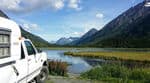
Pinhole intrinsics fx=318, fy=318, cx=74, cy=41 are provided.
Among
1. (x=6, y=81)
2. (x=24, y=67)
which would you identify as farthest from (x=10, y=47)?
(x=24, y=67)

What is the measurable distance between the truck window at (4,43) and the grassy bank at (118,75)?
12.4 m

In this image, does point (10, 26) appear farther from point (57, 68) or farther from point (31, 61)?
point (57, 68)

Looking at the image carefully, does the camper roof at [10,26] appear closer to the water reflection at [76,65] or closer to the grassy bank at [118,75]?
the grassy bank at [118,75]

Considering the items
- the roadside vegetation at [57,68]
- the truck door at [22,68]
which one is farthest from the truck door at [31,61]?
the roadside vegetation at [57,68]

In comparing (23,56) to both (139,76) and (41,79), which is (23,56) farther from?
(139,76)

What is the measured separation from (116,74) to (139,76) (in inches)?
92.0

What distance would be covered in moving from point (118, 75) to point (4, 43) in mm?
16030

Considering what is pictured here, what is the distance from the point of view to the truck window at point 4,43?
8214 millimetres

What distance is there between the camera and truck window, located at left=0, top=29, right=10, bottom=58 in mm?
8214

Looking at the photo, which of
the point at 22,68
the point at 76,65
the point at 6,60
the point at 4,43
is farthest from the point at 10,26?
the point at 76,65

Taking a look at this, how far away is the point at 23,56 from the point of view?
35.1 ft

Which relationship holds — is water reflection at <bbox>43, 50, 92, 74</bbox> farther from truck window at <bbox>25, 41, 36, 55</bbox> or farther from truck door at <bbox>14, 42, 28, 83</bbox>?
truck door at <bbox>14, 42, 28, 83</bbox>

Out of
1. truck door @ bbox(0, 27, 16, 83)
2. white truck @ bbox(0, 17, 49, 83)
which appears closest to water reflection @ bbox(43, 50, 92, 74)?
white truck @ bbox(0, 17, 49, 83)

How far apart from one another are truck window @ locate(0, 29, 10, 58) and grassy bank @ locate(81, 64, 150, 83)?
1243 centimetres
